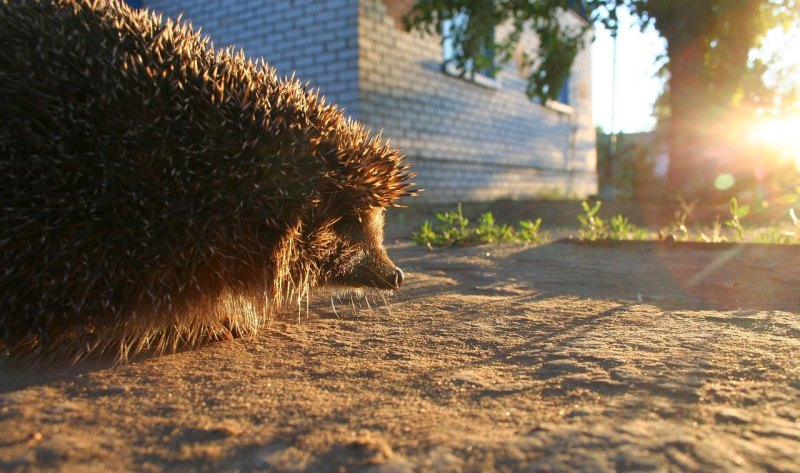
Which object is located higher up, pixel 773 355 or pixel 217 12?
pixel 217 12

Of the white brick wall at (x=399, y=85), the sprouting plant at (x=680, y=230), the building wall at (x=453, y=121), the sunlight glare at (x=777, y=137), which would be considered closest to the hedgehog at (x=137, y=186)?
the sprouting plant at (x=680, y=230)

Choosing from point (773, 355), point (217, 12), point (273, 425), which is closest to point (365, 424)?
point (273, 425)

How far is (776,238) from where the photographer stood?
501 cm

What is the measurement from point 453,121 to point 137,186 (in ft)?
38.1

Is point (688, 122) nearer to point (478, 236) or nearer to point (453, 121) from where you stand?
point (453, 121)

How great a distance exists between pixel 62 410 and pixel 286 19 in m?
10.5

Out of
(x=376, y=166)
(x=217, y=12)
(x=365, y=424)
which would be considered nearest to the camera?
(x=365, y=424)

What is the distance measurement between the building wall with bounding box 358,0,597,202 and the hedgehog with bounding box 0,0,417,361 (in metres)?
7.94

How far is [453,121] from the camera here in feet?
43.8

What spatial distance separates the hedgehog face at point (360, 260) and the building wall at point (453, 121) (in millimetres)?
7653

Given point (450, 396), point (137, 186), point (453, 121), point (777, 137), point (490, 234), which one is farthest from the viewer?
point (453, 121)

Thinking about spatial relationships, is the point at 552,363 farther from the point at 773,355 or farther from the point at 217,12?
the point at 217,12

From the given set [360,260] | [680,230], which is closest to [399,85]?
[680,230]

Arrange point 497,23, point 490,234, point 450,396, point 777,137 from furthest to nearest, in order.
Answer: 1. point 777,137
2. point 497,23
3. point 490,234
4. point 450,396
